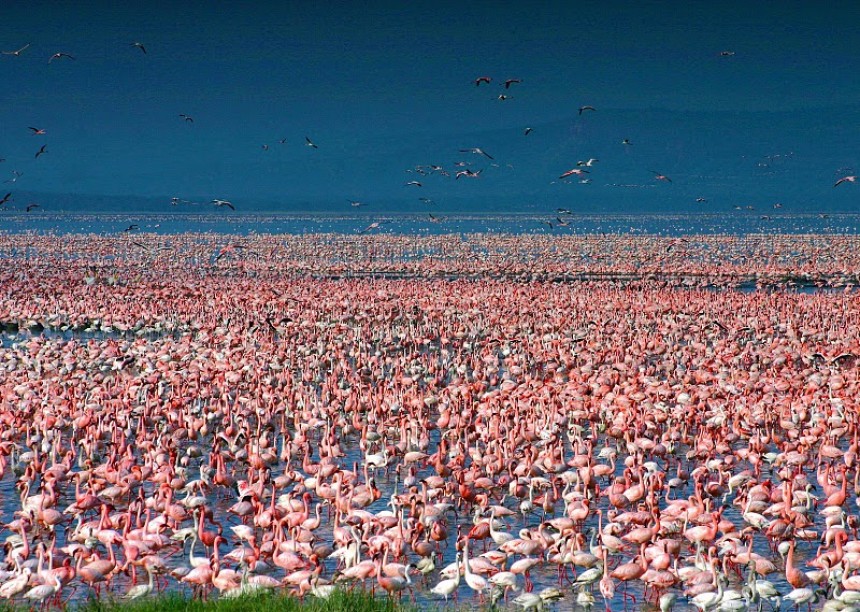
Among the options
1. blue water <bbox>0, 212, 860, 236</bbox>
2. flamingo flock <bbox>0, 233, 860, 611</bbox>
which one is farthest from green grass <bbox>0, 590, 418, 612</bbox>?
blue water <bbox>0, 212, 860, 236</bbox>

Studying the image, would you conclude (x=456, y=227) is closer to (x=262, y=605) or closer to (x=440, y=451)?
(x=440, y=451)

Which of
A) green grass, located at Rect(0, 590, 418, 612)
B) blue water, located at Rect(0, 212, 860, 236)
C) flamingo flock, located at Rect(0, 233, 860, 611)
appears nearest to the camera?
green grass, located at Rect(0, 590, 418, 612)

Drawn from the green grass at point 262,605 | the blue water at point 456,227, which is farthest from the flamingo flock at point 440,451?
the blue water at point 456,227

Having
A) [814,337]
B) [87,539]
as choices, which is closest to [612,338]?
[814,337]

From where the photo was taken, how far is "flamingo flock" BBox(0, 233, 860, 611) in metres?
10.8

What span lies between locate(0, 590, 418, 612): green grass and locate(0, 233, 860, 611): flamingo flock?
351 mm

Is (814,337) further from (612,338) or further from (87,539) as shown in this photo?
(87,539)

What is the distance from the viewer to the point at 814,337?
84.5ft

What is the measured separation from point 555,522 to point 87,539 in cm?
479

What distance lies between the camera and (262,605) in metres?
9.47

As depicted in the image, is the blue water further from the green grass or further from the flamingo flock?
the green grass

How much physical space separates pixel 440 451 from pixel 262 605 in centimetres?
555

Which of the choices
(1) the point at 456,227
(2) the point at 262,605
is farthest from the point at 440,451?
(1) the point at 456,227

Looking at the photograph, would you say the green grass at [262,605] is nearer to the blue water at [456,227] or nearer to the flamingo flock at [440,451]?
the flamingo flock at [440,451]
